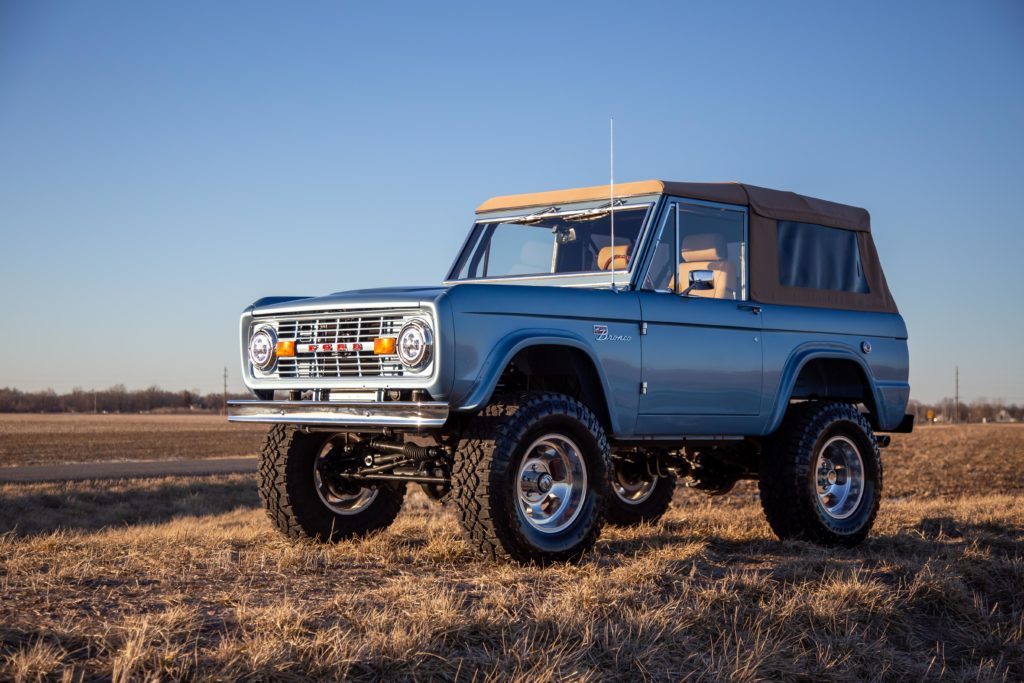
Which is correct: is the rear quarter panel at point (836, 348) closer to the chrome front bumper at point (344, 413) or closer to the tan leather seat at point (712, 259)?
the tan leather seat at point (712, 259)

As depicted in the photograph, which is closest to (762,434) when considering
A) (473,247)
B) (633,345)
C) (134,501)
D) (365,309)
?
(633,345)

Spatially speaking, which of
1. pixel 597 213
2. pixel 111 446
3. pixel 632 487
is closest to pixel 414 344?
pixel 597 213

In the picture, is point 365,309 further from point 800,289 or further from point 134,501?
point 134,501

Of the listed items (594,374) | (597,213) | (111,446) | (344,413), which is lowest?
(111,446)

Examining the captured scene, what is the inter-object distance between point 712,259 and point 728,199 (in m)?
0.46

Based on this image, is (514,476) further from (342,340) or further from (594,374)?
(342,340)

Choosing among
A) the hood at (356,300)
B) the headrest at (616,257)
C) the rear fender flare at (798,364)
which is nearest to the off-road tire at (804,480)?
the rear fender flare at (798,364)

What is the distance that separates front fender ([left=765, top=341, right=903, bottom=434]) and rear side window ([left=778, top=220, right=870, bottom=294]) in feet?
1.75

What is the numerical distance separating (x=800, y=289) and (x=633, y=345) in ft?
7.41

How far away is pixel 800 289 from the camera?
8641 mm

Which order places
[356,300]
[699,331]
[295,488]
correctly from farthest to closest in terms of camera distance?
[699,331] → [295,488] → [356,300]

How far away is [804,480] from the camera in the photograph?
8.03 meters

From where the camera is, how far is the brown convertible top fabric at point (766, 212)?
8008 millimetres

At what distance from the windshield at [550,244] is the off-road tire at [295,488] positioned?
6.45ft
